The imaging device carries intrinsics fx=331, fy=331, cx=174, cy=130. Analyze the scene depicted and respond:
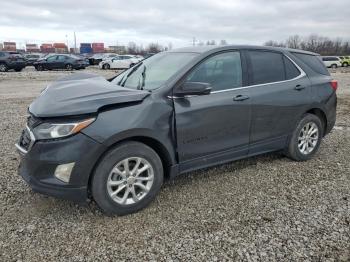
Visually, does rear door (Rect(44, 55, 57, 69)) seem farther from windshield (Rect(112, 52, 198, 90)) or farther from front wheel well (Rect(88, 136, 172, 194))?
front wheel well (Rect(88, 136, 172, 194))

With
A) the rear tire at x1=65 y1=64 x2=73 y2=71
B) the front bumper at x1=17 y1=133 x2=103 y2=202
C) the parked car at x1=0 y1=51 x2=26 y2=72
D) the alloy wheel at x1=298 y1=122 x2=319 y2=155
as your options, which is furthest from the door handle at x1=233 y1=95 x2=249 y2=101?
the rear tire at x1=65 y1=64 x2=73 y2=71

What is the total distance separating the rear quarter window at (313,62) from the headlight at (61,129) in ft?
10.7

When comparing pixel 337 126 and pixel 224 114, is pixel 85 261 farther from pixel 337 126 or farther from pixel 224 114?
pixel 337 126

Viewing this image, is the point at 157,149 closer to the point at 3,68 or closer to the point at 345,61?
the point at 3,68

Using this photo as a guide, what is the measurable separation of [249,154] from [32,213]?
8.46 ft

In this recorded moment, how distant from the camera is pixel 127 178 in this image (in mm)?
3270

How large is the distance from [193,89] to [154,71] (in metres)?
0.81

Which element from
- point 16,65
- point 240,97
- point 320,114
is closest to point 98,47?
point 16,65

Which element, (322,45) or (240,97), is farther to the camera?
(322,45)

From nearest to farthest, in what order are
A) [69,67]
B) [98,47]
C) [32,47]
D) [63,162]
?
[63,162], [69,67], [98,47], [32,47]

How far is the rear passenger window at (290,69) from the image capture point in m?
4.49

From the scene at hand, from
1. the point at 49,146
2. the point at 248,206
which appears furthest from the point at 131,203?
the point at 248,206

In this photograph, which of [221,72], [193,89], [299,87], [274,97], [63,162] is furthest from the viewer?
[299,87]

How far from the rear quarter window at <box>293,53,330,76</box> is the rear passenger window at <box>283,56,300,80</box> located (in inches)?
9.5
